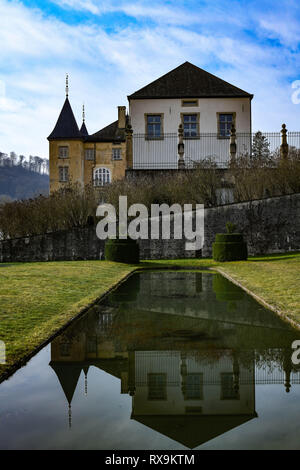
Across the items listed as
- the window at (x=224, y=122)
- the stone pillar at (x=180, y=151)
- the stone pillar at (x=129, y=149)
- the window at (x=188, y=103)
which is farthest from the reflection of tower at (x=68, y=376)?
the window at (x=188, y=103)

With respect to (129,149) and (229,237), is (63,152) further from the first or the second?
(229,237)

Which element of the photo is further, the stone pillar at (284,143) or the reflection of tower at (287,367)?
the stone pillar at (284,143)

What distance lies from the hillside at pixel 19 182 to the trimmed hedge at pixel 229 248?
75.9 meters

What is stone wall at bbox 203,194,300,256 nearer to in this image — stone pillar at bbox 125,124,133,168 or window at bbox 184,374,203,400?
stone pillar at bbox 125,124,133,168

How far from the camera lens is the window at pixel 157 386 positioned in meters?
4.61

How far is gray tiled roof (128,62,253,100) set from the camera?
3372 centimetres

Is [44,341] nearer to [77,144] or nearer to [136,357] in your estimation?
[136,357]

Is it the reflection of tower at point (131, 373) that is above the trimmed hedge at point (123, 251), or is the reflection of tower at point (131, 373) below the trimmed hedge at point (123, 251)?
below

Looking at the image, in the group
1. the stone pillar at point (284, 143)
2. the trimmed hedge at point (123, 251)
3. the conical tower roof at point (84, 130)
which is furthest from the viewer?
the conical tower roof at point (84, 130)

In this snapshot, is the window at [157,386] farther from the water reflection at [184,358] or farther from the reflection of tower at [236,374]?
the reflection of tower at [236,374]

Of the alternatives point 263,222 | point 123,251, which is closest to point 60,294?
point 123,251

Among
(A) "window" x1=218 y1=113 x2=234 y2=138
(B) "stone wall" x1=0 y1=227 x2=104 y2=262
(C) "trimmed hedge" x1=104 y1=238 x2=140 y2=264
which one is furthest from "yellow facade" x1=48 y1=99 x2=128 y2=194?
(C) "trimmed hedge" x1=104 y1=238 x2=140 y2=264

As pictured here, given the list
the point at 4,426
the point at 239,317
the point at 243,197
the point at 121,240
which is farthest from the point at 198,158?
the point at 4,426

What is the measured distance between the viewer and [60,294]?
10906 mm
